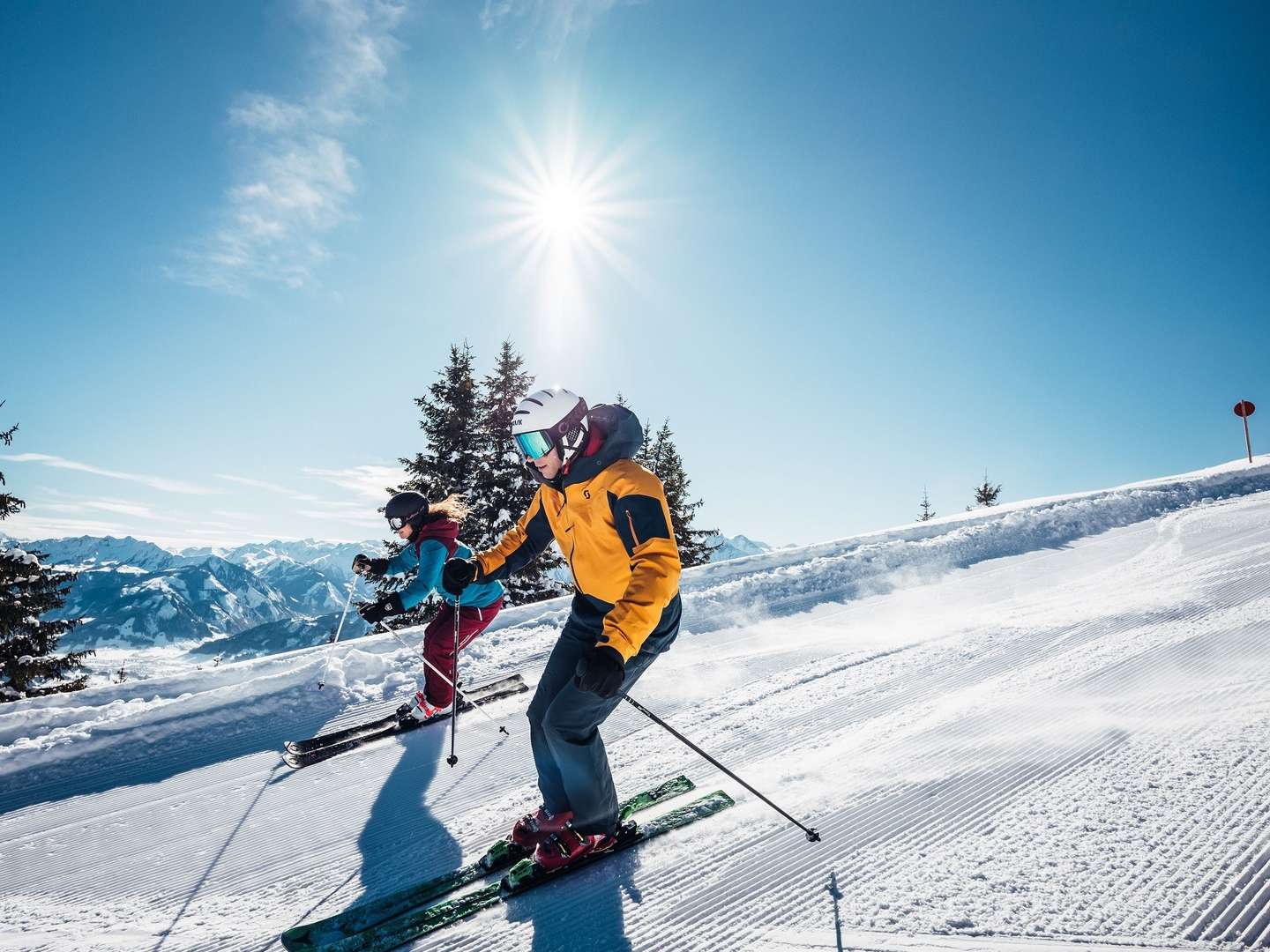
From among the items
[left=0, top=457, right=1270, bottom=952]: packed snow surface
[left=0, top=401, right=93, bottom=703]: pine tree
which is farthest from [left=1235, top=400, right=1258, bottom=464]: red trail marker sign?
[left=0, top=401, right=93, bottom=703]: pine tree

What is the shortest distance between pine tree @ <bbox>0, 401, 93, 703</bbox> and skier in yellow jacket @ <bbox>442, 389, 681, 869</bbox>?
19.9 metres

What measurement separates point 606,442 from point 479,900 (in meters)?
2.34

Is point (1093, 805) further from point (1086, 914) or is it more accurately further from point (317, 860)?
point (317, 860)

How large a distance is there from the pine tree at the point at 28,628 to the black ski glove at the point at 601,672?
2075cm

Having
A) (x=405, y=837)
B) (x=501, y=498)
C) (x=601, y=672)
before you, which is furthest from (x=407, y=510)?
(x=501, y=498)

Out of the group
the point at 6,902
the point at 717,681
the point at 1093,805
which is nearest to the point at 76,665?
the point at 6,902

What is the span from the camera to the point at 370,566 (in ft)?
20.8

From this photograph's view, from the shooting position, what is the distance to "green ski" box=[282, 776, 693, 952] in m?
2.84

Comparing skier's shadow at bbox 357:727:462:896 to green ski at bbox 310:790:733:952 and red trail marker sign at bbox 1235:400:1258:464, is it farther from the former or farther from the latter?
red trail marker sign at bbox 1235:400:1258:464

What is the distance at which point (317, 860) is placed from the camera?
3.56m

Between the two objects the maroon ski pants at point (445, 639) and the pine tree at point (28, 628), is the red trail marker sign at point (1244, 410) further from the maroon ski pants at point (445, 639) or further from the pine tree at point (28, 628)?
the pine tree at point (28, 628)

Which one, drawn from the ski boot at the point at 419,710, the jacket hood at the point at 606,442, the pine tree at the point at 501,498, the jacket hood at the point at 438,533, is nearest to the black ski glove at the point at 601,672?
the jacket hood at the point at 606,442

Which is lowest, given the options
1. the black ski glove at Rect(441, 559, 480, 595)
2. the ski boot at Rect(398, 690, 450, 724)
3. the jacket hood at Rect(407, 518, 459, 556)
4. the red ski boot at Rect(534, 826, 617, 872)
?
the red ski boot at Rect(534, 826, 617, 872)

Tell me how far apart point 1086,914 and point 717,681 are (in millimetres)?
3520
